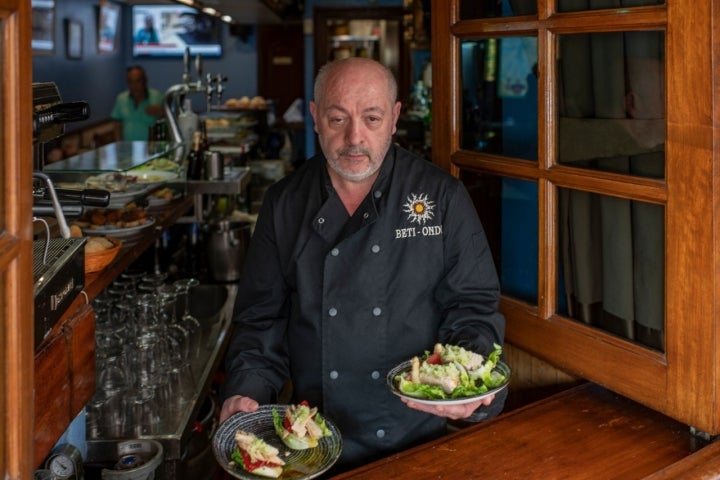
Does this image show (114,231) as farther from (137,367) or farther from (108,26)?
(108,26)

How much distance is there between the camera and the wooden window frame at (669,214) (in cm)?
198

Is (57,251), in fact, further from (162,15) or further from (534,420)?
(162,15)

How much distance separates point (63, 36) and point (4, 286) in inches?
386

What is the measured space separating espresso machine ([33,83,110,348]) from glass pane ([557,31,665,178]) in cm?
123

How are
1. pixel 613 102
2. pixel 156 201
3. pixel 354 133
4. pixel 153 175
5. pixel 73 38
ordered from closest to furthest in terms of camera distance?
pixel 613 102 < pixel 354 133 < pixel 156 201 < pixel 153 175 < pixel 73 38

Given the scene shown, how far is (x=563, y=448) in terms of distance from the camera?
222cm

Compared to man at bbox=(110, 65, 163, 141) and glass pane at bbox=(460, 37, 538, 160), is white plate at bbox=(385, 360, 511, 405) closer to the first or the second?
glass pane at bbox=(460, 37, 538, 160)

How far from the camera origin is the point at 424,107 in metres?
8.59

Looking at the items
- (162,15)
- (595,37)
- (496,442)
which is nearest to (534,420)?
(496,442)

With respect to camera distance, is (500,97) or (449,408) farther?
(500,97)

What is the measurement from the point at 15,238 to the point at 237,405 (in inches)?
41.6

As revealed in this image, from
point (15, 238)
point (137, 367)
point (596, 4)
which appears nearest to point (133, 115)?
point (137, 367)

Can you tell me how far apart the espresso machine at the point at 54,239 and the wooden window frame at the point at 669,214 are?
118 cm

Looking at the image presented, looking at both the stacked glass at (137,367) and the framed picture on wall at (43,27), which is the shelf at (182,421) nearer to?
the stacked glass at (137,367)
